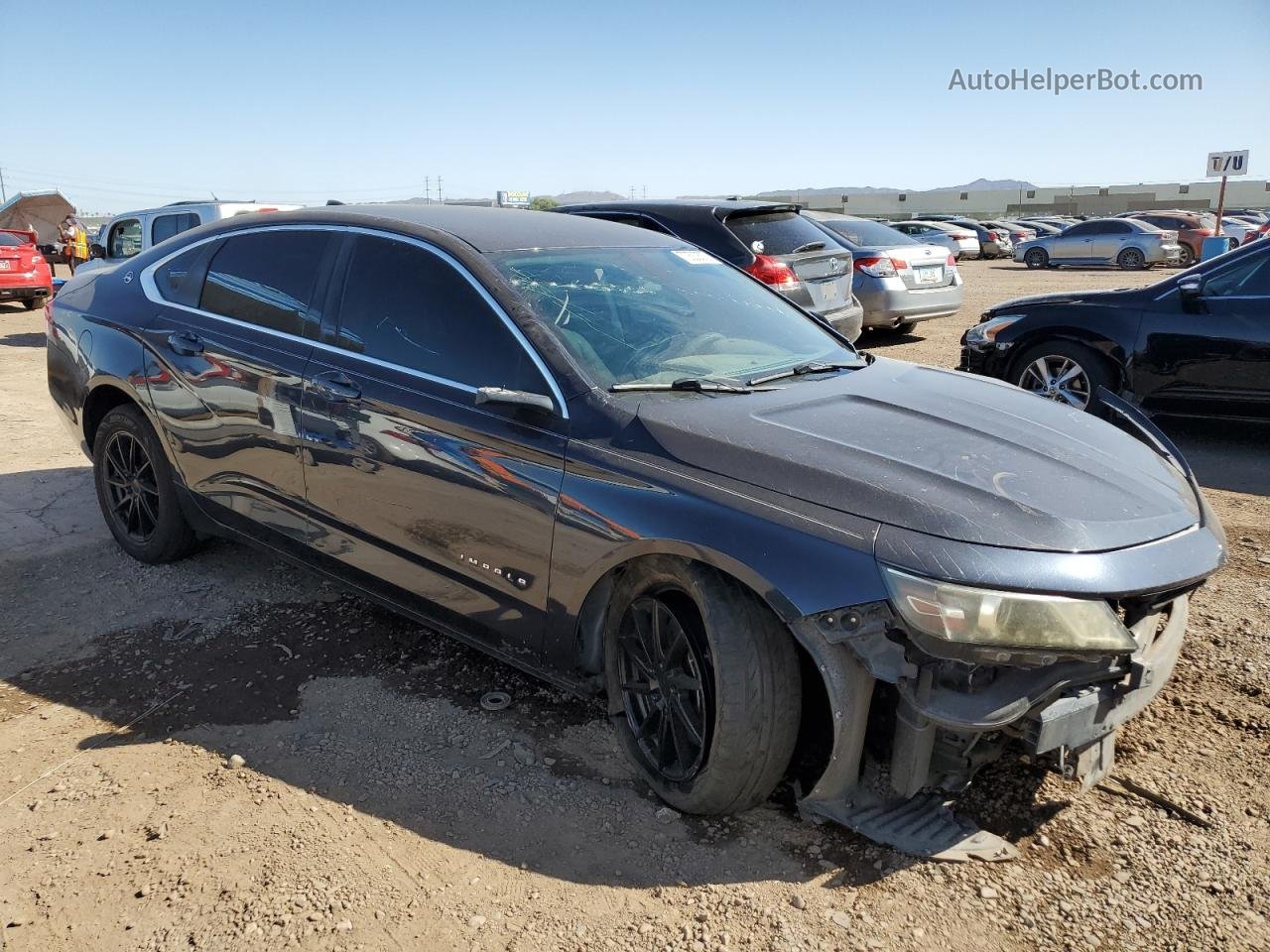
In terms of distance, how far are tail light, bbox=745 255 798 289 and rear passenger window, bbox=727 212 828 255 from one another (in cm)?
15

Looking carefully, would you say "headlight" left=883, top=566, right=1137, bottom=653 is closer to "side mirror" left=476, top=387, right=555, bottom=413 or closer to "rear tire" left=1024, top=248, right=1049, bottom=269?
"side mirror" left=476, top=387, right=555, bottom=413

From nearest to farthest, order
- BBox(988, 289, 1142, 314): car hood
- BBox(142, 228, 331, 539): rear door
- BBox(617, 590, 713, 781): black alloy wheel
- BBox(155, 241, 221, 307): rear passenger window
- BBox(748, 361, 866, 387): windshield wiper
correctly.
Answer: BBox(617, 590, 713, 781): black alloy wheel < BBox(748, 361, 866, 387): windshield wiper < BBox(142, 228, 331, 539): rear door < BBox(155, 241, 221, 307): rear passenger window < BBox(988, 289, 1142, 314): car hood

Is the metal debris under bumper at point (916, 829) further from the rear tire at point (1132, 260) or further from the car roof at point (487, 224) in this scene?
the rear tire at point (1132, 260)

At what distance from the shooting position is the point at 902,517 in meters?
2.42

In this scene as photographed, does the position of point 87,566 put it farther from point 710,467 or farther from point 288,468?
point 710,467

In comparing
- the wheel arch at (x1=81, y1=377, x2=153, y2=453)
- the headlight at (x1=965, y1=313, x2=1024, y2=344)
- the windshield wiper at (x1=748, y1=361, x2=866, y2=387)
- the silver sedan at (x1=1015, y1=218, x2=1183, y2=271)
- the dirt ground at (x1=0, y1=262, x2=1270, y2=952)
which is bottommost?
the dirt ground at (x1=0, y1=262, x2=1270, y2=952)

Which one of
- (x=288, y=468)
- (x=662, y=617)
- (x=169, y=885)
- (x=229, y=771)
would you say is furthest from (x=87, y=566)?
(x=662, y=617)

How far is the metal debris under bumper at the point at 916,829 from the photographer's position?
8.37 feet

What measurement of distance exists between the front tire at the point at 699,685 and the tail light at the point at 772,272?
5857mm

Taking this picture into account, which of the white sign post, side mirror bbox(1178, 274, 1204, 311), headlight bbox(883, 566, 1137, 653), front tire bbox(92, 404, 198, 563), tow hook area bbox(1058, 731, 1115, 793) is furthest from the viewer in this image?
the white sign post

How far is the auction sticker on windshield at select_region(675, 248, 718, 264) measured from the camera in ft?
13.6

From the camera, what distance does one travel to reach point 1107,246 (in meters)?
28.0

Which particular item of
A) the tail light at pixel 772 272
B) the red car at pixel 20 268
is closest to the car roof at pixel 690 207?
the tail light at pixel 772 272

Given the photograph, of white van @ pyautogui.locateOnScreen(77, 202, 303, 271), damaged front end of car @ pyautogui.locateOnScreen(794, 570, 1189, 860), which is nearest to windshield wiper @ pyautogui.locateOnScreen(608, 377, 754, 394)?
damaged front end of car @ pyautogui.locateOnScreen(794, 570, 1189, 860)
